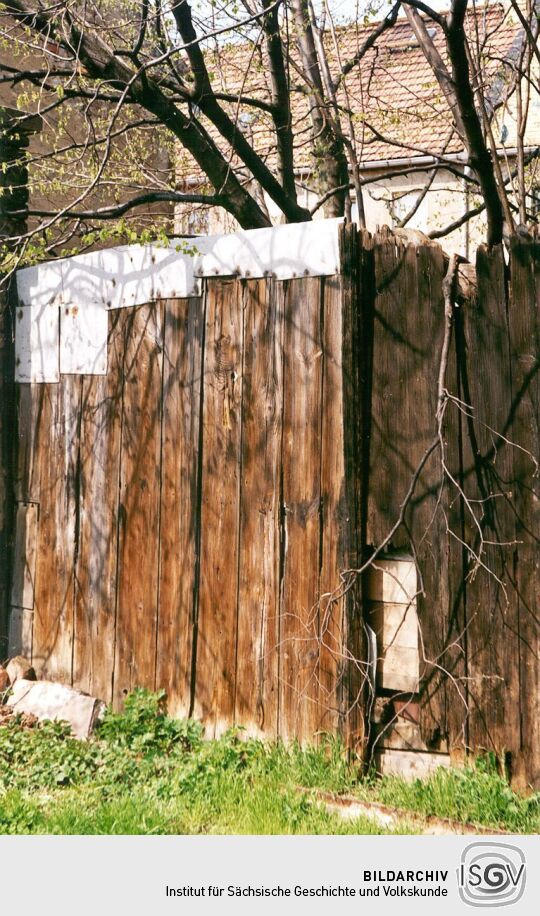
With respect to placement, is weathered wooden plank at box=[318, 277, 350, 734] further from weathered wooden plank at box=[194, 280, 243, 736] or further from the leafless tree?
the leafless tree

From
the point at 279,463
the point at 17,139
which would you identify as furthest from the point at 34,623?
the point at 17,139

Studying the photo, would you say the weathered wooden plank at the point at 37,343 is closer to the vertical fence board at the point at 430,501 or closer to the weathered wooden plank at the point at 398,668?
the vertical fence board at the point at 430,501

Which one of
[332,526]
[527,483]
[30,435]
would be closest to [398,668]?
[332,526]

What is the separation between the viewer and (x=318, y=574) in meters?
4.38

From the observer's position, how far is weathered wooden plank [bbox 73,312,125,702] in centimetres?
540

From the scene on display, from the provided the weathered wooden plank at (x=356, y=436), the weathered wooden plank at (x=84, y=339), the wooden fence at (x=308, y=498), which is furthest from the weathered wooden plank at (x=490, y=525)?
the weathered wooden plank at (x=84, y=339)

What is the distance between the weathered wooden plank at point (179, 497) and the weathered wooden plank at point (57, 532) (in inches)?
32.8

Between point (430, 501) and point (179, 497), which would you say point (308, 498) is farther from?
point (179, 497)

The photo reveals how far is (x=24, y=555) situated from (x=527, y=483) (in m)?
3.40

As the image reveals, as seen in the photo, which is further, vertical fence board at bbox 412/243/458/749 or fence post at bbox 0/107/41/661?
fence post at bbox 0/107/41/661

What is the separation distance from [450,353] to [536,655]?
1259mm

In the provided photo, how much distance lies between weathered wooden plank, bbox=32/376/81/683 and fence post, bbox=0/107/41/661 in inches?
11.8

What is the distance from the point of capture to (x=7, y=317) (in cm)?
623

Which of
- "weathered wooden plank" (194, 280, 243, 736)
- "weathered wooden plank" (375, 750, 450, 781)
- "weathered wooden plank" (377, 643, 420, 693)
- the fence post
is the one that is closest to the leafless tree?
the fence post
